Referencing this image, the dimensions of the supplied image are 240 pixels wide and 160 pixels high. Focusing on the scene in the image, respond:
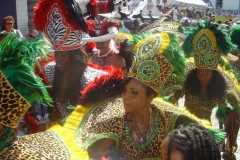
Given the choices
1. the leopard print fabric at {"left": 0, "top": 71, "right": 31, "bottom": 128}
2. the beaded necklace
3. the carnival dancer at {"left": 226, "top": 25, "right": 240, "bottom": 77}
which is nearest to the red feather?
the beaded necklace

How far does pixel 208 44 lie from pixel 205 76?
0.39 metres

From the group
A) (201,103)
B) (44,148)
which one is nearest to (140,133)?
(44,148)

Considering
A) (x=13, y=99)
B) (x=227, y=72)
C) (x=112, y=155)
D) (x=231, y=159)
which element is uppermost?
(x=13, y=99)

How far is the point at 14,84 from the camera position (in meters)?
1.91

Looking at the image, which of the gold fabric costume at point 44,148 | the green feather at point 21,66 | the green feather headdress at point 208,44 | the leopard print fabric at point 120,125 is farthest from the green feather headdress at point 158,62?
the green feather headdress at point 208,44

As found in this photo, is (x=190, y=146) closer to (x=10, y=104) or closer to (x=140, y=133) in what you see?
(x=10, y=104)

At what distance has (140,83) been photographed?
9.81 feet

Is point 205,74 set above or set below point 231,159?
above

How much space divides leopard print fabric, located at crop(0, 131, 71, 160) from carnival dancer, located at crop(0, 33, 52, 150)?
0.15ft

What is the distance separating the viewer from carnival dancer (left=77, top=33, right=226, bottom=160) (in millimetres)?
2935

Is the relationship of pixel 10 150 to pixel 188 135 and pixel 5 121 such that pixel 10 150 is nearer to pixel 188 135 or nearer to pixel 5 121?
pixel 5 121

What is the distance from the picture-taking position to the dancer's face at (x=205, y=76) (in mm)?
4422

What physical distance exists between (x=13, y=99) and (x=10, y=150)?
0.26 metres

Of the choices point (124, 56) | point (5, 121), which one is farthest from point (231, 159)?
point (5, 121)
